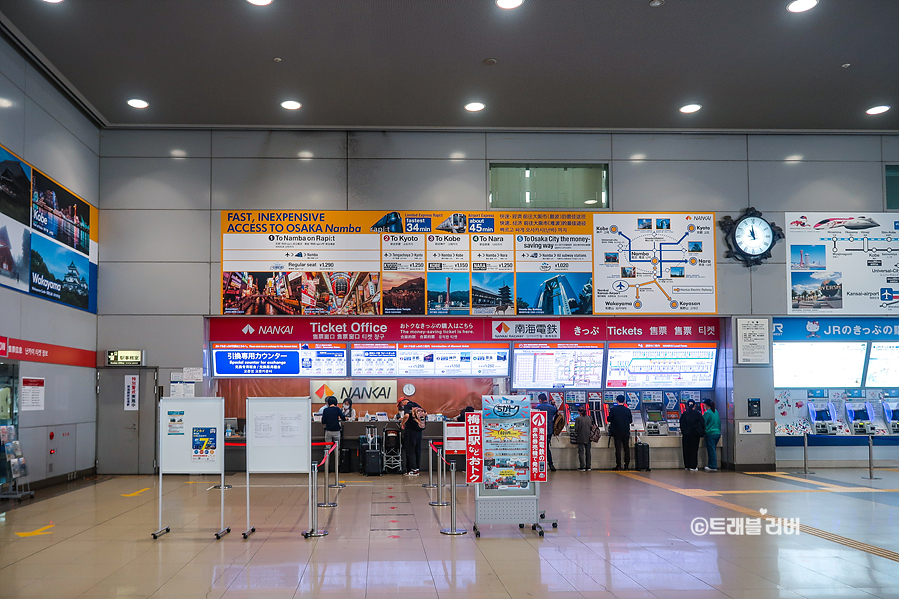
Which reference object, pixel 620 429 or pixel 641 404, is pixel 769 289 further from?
pixel 620 429

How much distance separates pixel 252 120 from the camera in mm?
12039

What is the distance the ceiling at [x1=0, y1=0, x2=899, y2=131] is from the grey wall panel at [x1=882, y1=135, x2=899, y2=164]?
64 centimetres

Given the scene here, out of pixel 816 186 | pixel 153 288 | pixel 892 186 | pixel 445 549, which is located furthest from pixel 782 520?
pixel 153 288

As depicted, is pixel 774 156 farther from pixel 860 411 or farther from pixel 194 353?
pixel 194 353

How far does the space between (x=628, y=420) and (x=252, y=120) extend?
875 centimetres

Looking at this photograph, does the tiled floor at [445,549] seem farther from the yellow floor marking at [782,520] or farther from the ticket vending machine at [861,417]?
the ticket vending machine at [861,417]

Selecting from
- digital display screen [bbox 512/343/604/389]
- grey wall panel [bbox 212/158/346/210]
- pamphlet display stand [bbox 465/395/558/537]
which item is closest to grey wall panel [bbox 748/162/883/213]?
digital display screen [bbox 512/343/604/389]

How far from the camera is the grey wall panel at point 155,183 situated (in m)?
12.2

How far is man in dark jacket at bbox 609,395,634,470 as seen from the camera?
493 inches

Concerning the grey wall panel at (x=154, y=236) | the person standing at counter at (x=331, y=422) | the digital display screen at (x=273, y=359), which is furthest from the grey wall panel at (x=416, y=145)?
the person standing at counter at (x=331, y=422)

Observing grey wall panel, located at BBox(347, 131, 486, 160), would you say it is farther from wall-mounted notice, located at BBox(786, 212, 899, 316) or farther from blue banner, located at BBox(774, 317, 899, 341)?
blue banner, located at BBox(774, 317, 899, 341)

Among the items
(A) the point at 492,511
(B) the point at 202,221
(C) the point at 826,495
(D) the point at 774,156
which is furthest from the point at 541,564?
(D) the point at 774,156

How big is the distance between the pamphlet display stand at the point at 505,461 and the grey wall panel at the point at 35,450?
648cm

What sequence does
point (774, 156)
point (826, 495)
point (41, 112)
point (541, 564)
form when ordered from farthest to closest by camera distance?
→ point (774, 156)
point (41, 112)
point (826, 495)
point (541, 564)
